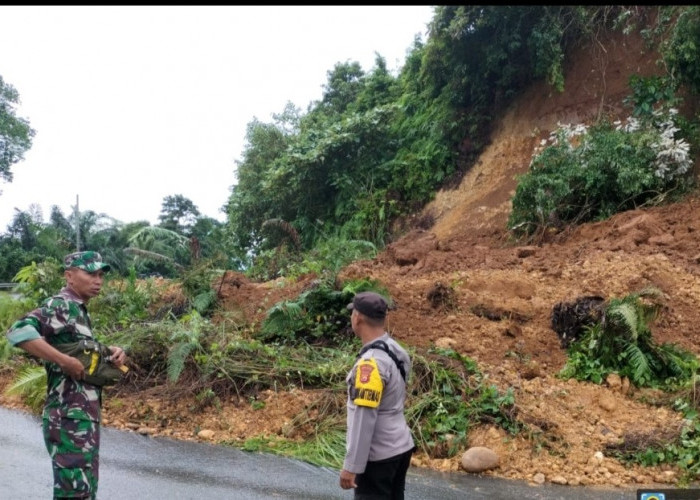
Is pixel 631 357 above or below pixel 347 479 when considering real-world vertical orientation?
above

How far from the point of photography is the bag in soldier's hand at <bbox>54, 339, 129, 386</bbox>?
3.74m

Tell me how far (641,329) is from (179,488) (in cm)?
Result: 510

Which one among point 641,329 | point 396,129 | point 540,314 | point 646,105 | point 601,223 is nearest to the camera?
point 641,329

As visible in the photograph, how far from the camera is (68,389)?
3.73 m

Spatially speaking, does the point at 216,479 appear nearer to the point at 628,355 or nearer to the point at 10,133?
the point at 628,355

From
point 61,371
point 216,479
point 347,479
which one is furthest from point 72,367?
point 216,479

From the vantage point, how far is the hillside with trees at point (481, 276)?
6.54 m

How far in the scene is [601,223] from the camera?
11742 millimetres

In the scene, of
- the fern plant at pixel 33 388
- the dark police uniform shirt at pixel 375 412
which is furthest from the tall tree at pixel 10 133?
the dark police uniform shirt at pixel 375 412

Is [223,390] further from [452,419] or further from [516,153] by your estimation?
Result: [516,153]

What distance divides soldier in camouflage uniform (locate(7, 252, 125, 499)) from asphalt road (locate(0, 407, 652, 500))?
5.38 feet

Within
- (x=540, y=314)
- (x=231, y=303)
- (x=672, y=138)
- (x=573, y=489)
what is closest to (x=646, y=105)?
(x=672, y=138)

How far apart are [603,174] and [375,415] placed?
1036 cm

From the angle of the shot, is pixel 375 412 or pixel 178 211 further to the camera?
pixel 178 211
